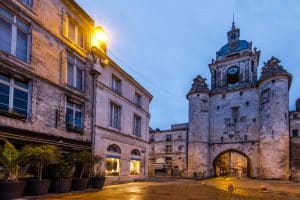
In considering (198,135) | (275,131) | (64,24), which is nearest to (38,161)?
(64,24)

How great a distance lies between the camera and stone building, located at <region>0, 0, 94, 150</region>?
10.9 meters

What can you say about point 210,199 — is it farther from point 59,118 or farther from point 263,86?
point 263,86

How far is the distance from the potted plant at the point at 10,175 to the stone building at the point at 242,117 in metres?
33.2

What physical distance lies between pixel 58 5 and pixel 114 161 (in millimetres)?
11150

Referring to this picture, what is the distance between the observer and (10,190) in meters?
8.88

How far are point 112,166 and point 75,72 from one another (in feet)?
24.3

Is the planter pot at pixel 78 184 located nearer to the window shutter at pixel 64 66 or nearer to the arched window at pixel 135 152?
the window shutter at pixel 64 66

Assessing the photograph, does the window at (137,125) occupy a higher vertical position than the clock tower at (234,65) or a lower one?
lower

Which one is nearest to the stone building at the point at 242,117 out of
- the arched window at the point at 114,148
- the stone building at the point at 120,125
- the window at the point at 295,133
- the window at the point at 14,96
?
the window at the point at 295,133

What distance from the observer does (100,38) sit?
59.5 ft

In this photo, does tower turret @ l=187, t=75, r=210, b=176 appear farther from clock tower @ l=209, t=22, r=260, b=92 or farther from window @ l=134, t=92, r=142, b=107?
window @ l=134, t=92, r=142, b=107

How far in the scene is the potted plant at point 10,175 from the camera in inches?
346

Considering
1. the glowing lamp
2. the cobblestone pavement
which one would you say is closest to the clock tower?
the glowing lamp

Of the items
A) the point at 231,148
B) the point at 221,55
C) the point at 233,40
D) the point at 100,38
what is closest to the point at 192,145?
the point at 231,148
